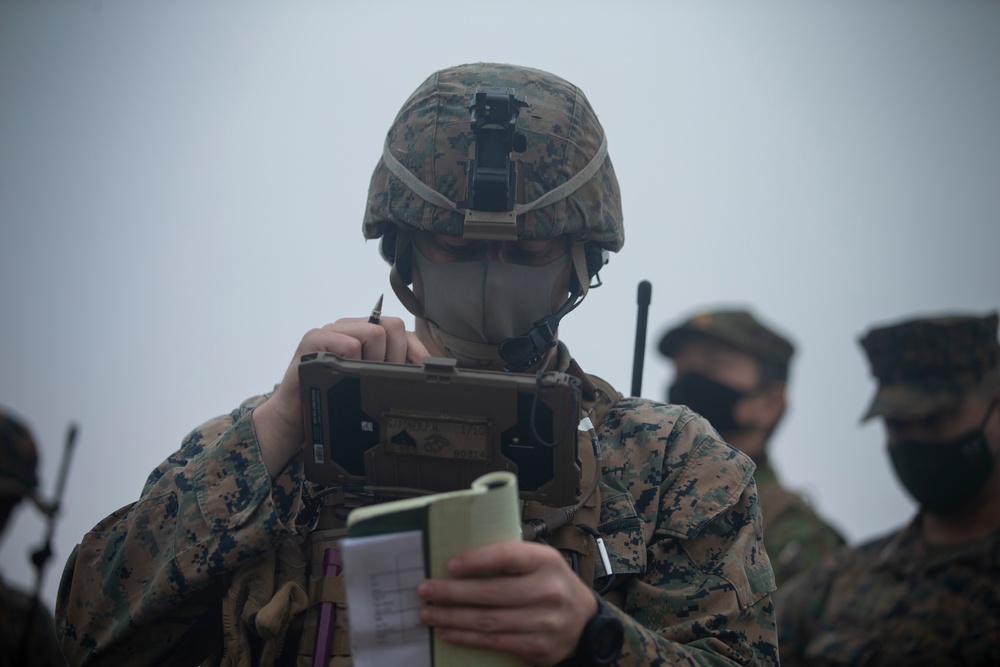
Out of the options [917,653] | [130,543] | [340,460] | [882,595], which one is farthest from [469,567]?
[882,595]

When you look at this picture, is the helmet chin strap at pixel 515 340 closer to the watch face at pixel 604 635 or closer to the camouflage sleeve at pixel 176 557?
the camouflage sleeve at pixel 176 557

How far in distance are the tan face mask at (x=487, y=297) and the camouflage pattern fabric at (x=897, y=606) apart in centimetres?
466

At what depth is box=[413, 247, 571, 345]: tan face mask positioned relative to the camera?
302cm

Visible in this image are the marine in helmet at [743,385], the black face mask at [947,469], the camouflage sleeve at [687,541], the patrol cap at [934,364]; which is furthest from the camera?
the marine in helmet at [743,385]

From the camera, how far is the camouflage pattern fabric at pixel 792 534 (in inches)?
334

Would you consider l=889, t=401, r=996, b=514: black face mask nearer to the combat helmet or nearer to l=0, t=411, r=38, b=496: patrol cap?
the combat helmet

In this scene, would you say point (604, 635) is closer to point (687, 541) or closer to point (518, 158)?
point (687, 541)

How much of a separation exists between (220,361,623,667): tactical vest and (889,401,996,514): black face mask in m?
5.06

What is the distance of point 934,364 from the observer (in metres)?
7.40

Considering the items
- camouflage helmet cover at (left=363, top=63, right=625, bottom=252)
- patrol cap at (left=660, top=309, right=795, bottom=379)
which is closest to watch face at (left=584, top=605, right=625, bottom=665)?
camouflage helmet cover at (left=363, top=63, right=625, bottom=252)

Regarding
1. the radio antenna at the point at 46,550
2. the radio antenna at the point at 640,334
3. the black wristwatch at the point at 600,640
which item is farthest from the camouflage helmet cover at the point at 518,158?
the radio antenna at the point at 46,550

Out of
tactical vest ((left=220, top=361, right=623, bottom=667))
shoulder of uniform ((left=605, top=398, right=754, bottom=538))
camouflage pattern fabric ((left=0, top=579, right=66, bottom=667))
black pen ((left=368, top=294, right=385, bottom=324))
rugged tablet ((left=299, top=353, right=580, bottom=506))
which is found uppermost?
black pen ((left=368, top=294, right=385, bottom=324))

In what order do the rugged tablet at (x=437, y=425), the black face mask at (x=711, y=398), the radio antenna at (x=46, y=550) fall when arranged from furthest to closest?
the black face mask at (x=711, y=398)
the radio antenna at (x=46, y=550)
the rugged tablet at (x=437, y=425)

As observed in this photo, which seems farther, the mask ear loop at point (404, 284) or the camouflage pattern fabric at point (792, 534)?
the camouflage pattern fabric at point (792, 534)
